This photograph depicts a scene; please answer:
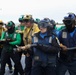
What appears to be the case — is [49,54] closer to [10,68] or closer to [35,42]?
[35,42]

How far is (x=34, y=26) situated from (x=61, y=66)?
1.27 m

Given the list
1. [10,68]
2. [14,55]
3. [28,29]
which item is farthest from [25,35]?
[10,68]

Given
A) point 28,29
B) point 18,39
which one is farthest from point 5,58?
point 28,29

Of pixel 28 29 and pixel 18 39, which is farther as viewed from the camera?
pixel 18 39

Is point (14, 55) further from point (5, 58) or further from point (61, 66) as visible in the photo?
point (61, 66)

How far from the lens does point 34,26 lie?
20.4 ft

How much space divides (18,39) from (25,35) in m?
0.46

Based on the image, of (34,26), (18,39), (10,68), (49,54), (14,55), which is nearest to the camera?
(49,54)

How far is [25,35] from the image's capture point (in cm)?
625

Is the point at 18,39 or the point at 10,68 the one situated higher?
the point at 18,39

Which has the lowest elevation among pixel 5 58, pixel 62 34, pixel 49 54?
pixel 5 58

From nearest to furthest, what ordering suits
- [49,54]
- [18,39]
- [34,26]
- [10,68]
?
[49,54] → [34,26] → [18,39] → [10,68]

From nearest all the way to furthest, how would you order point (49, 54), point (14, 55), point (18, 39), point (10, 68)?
point (49, 54) < point (18, 39) < point (14, 55) < point (10, 68)

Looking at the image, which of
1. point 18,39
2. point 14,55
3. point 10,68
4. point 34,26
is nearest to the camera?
point 34,26
